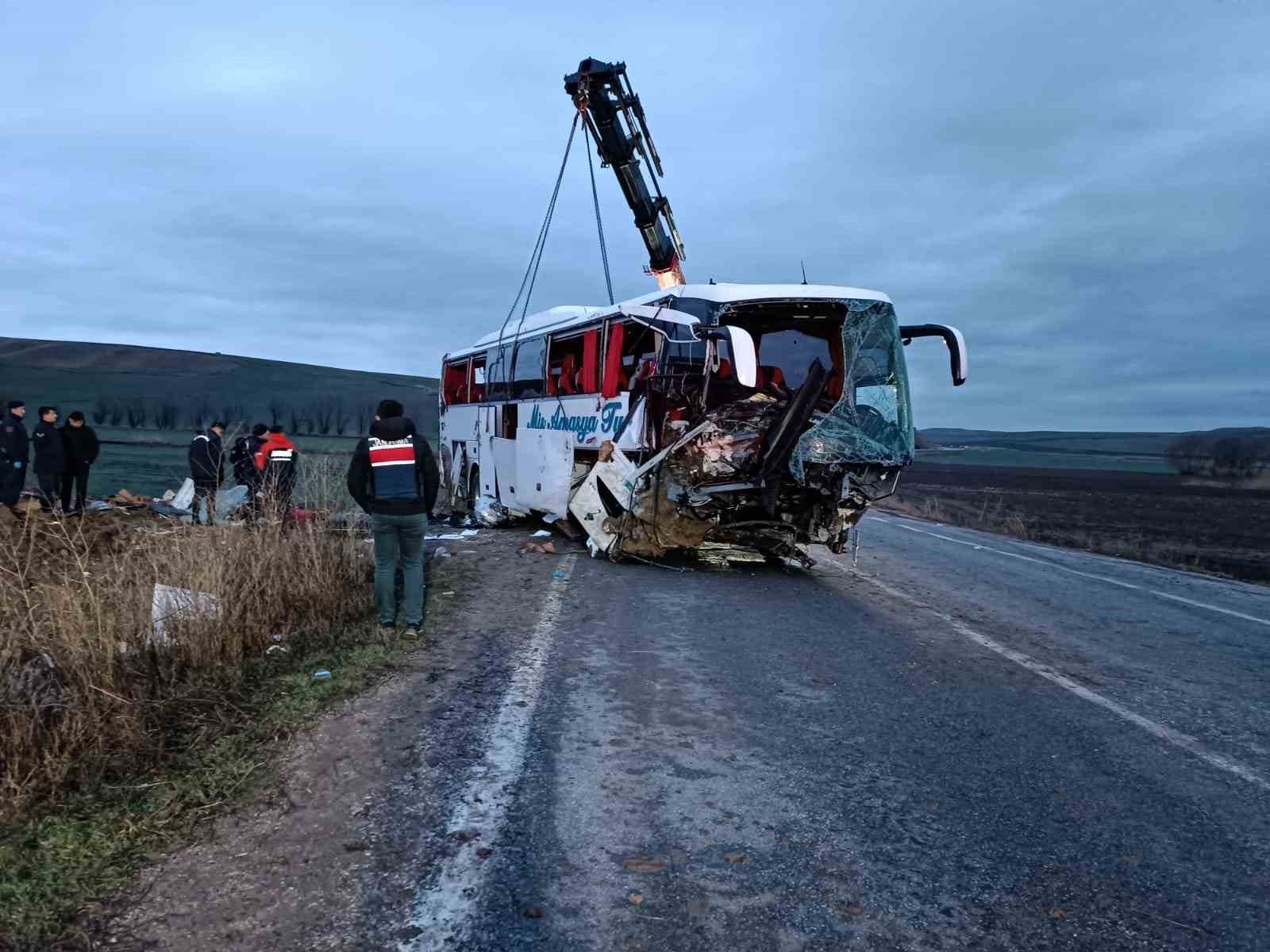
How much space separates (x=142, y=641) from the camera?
5.63 metres

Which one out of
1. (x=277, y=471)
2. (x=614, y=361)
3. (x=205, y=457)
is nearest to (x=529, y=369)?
(x=614, y=361)

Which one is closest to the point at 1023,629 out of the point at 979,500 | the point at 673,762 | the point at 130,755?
the point at 673,762

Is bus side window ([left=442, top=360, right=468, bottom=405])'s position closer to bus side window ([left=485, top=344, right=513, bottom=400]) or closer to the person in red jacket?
bus side window ([left=485, top=344, right=513, bottom=400])

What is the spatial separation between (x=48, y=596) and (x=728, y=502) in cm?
651

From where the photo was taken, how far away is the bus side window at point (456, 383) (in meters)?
19.1

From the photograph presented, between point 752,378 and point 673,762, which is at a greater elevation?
point 752,378

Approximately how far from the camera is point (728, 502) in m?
10.2

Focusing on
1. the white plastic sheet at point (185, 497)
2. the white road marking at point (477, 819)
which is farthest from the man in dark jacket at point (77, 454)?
the white road marking at point (477, 819)

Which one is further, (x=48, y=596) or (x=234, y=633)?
(x=234, y=633)

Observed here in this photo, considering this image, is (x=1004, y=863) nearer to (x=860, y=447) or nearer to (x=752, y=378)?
(x=752, y=378)

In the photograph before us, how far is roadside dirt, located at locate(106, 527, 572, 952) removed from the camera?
2934 millimetres

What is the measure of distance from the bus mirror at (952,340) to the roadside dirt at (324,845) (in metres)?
7.21

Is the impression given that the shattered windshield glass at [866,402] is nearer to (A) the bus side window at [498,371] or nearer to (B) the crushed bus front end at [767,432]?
(B) the crushed bus front end at [767,432]

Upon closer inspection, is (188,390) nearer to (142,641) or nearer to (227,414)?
(227,414)
